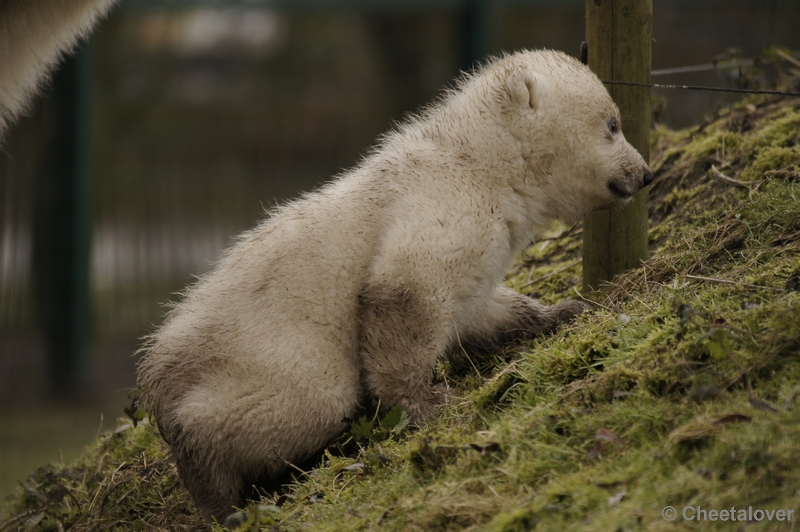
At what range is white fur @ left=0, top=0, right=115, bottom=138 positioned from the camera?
379 cm

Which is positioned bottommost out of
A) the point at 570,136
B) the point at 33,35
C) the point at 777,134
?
the point at 777,134

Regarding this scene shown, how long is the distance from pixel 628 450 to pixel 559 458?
256 mm

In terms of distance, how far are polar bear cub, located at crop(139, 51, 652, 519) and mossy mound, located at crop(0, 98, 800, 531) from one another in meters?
0.23

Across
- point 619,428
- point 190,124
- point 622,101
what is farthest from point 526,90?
point 190,124

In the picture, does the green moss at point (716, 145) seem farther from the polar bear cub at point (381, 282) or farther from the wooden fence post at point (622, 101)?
the polar bear cub at point (381, 282)

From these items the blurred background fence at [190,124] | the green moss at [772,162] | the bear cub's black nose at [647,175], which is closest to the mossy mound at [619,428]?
the green moss at [772,162]

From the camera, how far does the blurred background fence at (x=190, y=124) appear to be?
8.59m

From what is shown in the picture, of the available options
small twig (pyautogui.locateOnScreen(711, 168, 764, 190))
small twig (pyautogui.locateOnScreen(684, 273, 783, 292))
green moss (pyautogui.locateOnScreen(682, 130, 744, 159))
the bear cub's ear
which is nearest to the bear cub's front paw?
small twig (pyautogui.locateOnScreen(684, 273, 783, 292))

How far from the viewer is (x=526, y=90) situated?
4281 mm

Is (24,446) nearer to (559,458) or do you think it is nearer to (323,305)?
(323,305)

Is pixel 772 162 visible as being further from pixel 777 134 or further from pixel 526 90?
pixel 526 90

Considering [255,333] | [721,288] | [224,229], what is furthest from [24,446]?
[721,288]

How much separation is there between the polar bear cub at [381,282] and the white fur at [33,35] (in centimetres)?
123

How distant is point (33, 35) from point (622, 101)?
288cm
